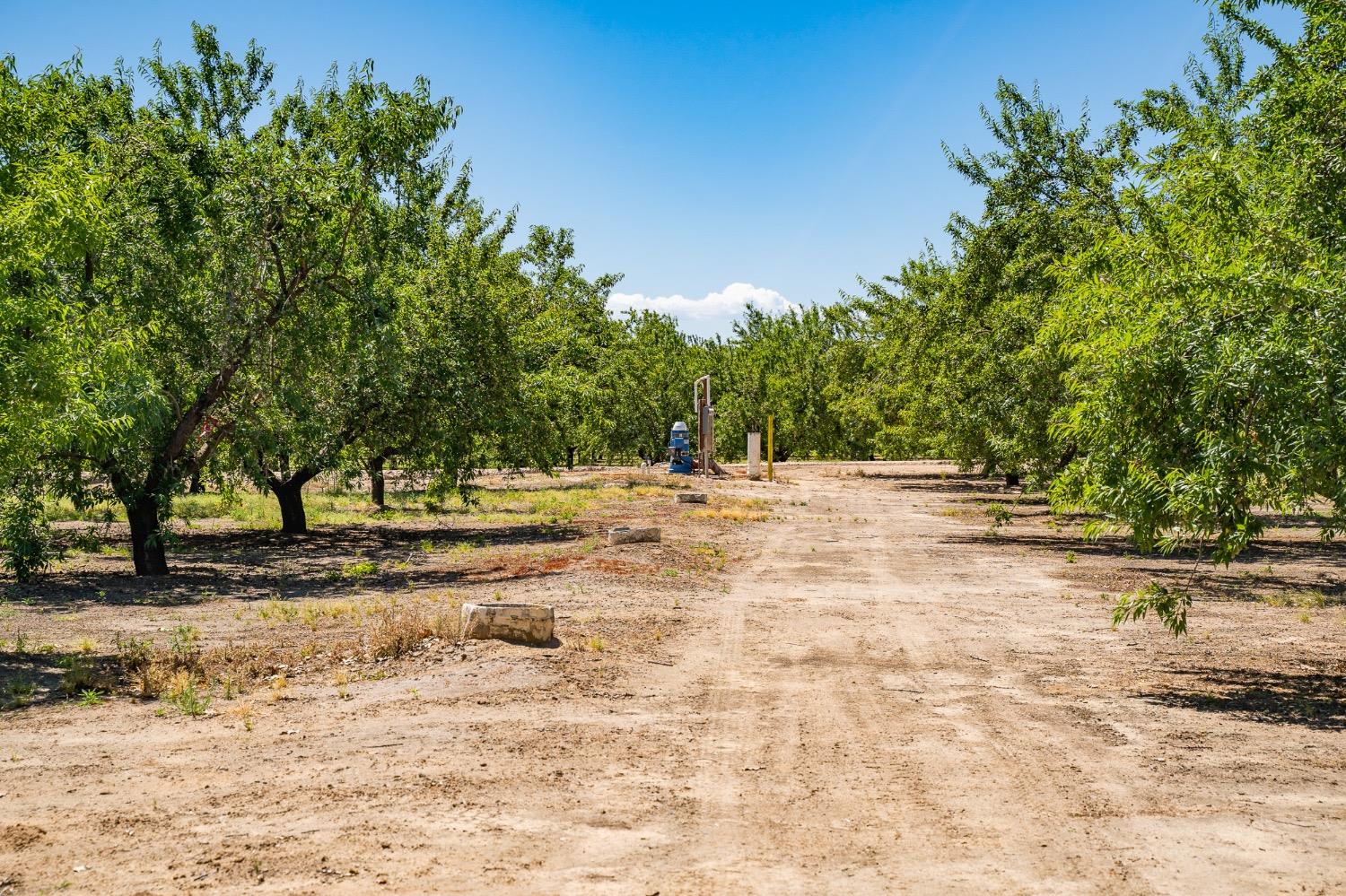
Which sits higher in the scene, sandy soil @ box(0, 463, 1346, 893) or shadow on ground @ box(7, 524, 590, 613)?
Answer: shadow on ground @ box(7, 524, 590, 613)

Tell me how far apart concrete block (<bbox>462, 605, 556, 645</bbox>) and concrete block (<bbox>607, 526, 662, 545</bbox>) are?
8.63 m

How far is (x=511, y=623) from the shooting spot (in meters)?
10.1

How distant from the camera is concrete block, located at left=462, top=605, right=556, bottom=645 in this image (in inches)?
400

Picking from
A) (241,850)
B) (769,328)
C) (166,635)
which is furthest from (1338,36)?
(769,328)

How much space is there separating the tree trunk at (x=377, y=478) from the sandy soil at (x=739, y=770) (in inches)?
518

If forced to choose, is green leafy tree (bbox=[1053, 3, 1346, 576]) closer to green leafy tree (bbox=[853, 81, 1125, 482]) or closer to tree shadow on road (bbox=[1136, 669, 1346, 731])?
tree shadow on road (bbox=[1136, 669, 1346, 731])

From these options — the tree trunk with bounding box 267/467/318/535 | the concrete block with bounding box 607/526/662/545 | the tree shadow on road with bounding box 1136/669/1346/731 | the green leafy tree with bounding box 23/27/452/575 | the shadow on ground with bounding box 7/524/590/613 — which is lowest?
the tree shadow on road with bounding box 1136/669/1346/731

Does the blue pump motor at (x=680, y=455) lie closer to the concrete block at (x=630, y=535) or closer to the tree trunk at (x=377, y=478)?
the tree trunk at (x=377, y=478)

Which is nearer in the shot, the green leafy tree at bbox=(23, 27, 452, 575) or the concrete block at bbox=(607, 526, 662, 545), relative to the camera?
the green leafy tree at bbox=(23, 27, 452, 575)

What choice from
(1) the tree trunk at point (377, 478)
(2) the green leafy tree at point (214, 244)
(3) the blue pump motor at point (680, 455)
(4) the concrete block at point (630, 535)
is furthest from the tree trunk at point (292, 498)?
(3) the blue pump motor at point (680, 455)

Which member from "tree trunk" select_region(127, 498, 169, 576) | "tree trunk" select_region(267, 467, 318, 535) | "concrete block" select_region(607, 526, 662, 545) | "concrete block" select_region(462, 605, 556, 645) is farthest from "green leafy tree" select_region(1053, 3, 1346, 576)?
"tree trunk" select_region(267, 467, 318, 535)

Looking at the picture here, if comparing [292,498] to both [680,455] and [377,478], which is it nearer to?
[377,478]

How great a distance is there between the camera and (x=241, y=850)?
5.24 m

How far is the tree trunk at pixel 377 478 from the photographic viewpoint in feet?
78.9
